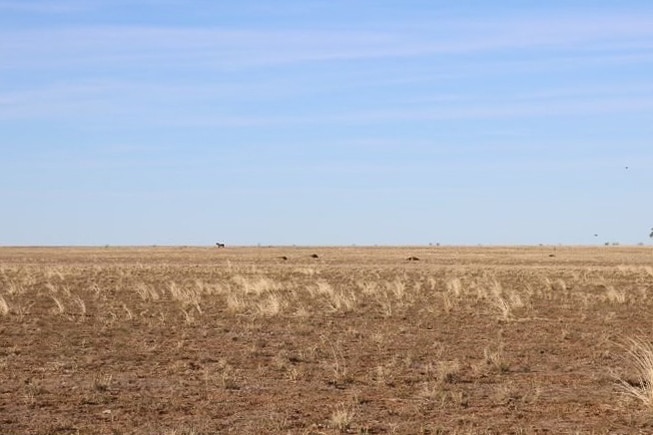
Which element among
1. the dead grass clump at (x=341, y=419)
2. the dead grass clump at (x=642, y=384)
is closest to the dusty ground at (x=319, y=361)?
the dead grass clump at (x=341, y=419)

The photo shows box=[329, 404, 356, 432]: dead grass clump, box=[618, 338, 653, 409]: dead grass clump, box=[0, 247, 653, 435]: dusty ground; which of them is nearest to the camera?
box=[329, 404, 356, 432]: dead grass clump

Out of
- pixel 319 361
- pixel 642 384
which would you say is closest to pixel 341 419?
pixel 642 384

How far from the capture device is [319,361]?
17.2 metres

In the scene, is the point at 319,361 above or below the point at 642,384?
below

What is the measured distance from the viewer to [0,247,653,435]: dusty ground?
1203cm

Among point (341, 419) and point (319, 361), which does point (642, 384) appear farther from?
point (319, 361)

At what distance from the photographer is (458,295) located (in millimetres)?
31734

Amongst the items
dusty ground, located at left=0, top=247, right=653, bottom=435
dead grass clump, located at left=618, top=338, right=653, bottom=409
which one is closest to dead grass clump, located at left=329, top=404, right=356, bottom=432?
dusty ground, located at left=0, top=247, right=653, bottom=435

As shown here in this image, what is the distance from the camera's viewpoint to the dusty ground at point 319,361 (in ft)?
39.5

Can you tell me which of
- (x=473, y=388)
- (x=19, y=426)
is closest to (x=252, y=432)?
(x=19, y=426)

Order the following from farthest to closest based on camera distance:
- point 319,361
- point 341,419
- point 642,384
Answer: point 319,361
point 642,384
point 341,419

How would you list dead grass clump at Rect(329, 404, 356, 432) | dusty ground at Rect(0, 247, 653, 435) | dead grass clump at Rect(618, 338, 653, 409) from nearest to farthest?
dead grass clump at Rect(329, 404, 356, 432), dusty ground at Rect(0, 247, 653, 435), dead grass clump at Rect(618, 338, 653, 409)

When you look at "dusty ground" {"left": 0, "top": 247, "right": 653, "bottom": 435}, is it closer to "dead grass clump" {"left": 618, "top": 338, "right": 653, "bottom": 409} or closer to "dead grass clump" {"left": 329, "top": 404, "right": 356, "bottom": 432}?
"dead grass clump" {"left": 329, "top": 404, "right": 356, "bottom": 432}

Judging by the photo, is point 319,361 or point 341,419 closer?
point 341,419
